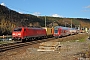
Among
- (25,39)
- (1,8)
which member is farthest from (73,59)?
(1,8)

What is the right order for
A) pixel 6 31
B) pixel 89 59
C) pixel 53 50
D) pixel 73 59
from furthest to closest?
pixel 6 31
pixel 53 50
pixel 73 59
pixel 89 59

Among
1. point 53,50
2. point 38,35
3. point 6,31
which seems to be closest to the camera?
point 53,50

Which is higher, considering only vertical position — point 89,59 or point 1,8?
point 1,8

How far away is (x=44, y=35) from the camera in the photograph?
169ft

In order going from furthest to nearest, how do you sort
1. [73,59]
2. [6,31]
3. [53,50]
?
[6,31] → [53,50] → [73,59]

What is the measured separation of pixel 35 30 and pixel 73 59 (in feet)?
99.2

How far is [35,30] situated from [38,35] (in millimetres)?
2041

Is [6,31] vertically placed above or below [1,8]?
below

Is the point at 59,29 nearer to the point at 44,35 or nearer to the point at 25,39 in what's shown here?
the point at 44,35

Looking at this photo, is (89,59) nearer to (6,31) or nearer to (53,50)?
(53,50)

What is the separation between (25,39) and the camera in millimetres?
38625

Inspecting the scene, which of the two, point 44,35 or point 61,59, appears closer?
point 61,59

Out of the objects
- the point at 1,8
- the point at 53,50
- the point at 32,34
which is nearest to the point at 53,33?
the point at 32,34

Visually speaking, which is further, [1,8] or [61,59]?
[1,8]
